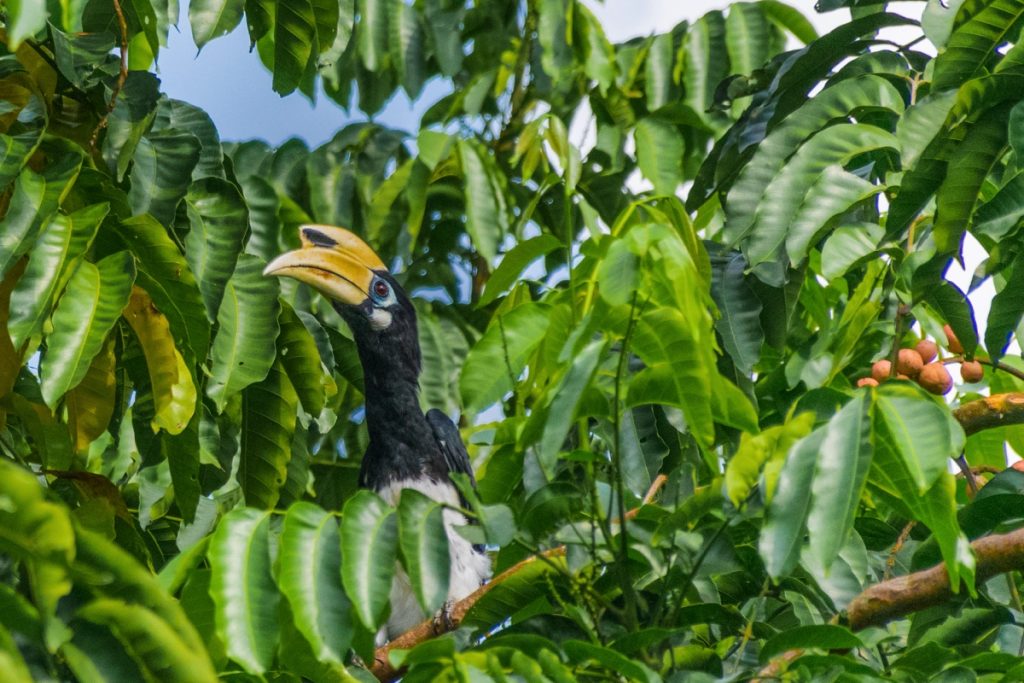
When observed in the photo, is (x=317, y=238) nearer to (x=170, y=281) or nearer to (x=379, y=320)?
(x=379, y=320)

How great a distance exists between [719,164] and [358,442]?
1.86 metres

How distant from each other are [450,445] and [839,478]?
8.22 ft

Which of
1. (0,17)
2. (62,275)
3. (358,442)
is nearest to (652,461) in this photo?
(62,275)

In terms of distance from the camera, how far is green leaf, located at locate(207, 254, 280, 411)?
2.23 metres

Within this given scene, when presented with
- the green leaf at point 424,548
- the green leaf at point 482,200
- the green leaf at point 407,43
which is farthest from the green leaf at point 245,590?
the green leaf at point 407,43

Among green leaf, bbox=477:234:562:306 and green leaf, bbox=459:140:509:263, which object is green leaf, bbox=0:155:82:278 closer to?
green leaf, bbox=477:234:562:306

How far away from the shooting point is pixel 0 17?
2602 millimetres

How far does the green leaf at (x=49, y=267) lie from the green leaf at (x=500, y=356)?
61 centimetres

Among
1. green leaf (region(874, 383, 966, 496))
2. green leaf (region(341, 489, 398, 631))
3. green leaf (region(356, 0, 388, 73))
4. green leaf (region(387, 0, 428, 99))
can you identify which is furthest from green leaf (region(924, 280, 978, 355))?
green leaf (region(387, 0, 428, 99))

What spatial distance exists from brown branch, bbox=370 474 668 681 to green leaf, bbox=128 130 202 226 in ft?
2.47

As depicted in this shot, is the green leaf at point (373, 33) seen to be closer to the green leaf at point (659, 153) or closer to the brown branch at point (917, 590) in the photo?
the green leaf at point (659, 153)

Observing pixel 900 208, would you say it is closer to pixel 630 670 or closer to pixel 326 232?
pixel 630 670

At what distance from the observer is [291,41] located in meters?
2.47

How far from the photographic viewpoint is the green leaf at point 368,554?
1.51 metres
